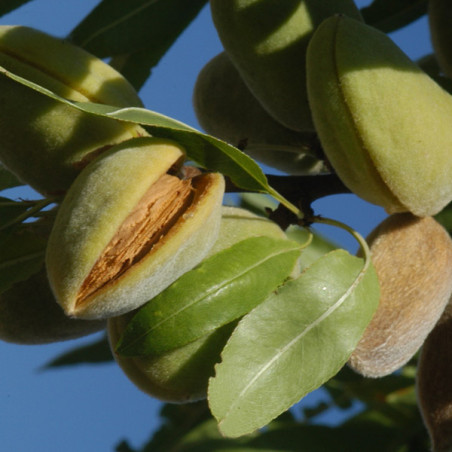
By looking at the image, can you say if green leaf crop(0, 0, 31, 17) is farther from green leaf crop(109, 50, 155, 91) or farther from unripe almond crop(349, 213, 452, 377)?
unripe almond crop(349, 213, 452, 377)

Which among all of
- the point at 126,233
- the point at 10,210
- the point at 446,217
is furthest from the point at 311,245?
the point at 126,233

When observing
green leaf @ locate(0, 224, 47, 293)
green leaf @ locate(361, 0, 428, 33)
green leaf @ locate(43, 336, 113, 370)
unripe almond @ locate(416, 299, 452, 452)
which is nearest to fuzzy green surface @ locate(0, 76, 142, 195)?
green leaf @ locate(0, 224, 47, 293)

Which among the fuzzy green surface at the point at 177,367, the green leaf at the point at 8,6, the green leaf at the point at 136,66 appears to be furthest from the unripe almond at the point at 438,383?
the green leaf at the point at 8,6

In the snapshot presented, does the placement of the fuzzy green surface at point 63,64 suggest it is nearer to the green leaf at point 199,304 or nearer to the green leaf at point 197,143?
the green leaf at point 197,143

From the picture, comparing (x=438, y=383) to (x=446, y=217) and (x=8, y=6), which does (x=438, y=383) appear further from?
(x=8, y=6)

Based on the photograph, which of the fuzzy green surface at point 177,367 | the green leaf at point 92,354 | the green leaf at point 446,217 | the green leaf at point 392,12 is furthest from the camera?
the green leaf at point 92,354
